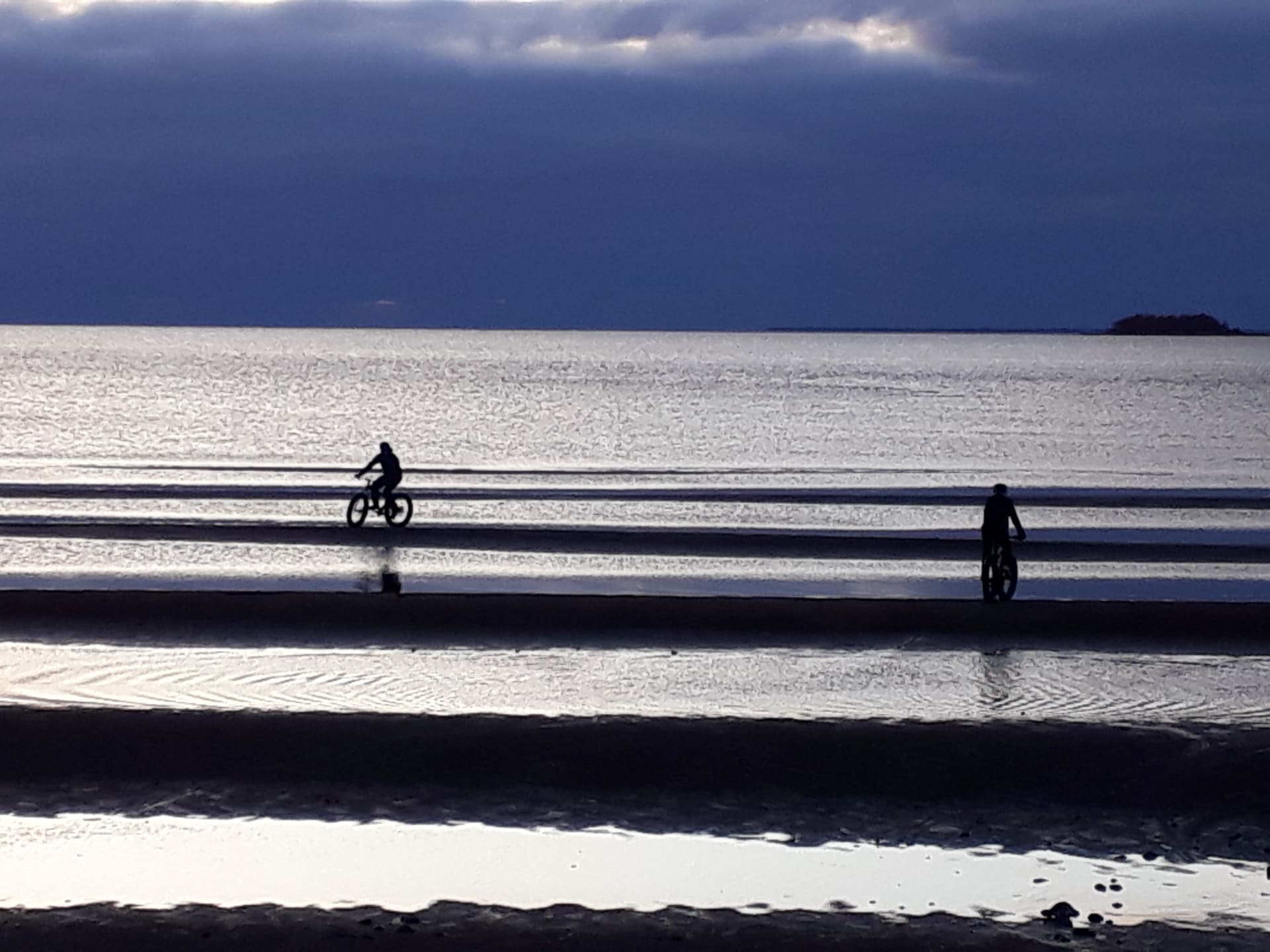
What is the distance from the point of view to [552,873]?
34.9ft

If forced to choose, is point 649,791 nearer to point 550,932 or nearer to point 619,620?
point 550,932

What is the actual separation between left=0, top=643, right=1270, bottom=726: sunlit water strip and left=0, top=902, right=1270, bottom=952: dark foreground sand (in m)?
5.38

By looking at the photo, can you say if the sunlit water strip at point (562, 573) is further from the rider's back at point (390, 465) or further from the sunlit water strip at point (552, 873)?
the sunlit water strip at point (552, 873)

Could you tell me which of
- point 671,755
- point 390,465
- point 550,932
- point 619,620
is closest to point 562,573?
point 619,620

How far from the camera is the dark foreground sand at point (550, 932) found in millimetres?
9031

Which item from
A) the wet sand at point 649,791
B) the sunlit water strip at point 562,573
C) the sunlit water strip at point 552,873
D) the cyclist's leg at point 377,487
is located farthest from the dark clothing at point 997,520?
the cyclist's leg at point 377,487

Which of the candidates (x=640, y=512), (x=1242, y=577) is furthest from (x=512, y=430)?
(x=1242, y=577)

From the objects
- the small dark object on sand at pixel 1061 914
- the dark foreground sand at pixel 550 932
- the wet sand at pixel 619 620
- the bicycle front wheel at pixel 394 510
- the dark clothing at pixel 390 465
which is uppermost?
the dark clothing at pixel 390 465

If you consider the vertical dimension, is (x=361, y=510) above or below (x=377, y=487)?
below

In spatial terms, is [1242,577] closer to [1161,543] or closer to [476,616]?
[1161,543]

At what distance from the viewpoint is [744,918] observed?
963 centimetres

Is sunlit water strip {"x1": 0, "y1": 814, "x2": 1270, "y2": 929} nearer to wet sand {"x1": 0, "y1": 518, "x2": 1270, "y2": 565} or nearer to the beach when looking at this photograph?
the beach

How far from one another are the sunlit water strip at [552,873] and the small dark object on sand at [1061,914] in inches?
5.4

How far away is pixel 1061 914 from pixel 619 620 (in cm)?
1154
